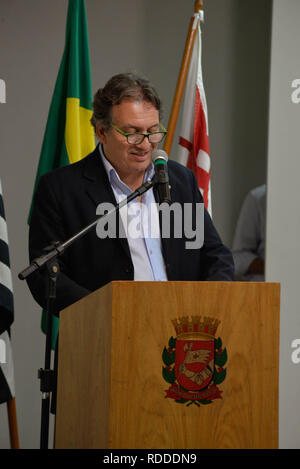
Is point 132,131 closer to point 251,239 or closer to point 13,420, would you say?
point 13,420

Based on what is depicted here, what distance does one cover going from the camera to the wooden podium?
1.49 meters

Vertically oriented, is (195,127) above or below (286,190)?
above

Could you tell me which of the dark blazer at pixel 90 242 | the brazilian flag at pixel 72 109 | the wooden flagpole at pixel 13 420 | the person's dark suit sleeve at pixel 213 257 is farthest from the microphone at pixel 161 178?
the wooden flagpole at pixel 13 420

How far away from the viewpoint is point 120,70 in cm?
407

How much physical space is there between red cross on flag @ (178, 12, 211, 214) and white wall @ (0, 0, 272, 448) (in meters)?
0.52

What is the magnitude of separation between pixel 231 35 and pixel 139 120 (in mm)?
2051

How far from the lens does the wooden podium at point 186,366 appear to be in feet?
4.90

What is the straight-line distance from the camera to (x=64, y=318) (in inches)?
77.0

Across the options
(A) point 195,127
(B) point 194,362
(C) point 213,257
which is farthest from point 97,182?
(A) point 195,127

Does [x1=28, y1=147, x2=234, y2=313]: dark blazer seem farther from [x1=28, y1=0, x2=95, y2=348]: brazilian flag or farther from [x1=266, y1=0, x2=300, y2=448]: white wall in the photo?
[x1=266, y1=0, x2=300, y2=448]: white wall

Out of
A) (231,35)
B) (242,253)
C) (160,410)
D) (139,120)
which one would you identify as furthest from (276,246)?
(160,410)

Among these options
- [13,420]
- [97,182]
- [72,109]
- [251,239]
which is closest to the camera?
[97,182]

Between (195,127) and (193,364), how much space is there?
7.42 ft

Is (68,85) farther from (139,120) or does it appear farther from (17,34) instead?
(139,120)
